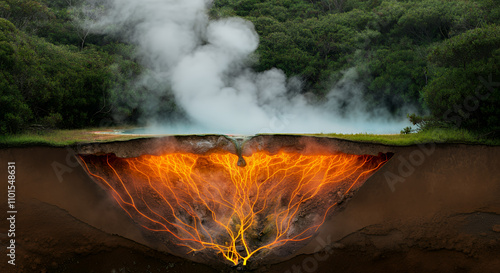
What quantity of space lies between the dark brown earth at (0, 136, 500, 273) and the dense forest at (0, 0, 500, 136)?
0.92 m

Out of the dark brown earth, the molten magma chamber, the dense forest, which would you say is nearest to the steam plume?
the dense forest

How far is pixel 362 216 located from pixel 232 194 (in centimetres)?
246

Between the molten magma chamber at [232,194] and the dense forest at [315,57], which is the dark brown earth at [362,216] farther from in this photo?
the dense forest at [315,57]

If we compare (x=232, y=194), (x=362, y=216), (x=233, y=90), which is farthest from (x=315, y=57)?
(x=362, y=216)

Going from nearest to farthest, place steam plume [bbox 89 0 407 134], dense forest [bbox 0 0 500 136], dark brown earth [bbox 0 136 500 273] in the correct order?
dark brown earth [bbox 0 136 500 273], dense forest [bbox 0 0 500 136], steam plume [bbox 89 0 407 134]

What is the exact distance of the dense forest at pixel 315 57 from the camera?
19.1 ft

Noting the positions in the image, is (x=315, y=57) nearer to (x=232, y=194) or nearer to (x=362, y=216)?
(x=232, y=194)

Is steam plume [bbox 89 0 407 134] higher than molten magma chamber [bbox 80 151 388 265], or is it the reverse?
steam plume [bbox 89 0 407 134]

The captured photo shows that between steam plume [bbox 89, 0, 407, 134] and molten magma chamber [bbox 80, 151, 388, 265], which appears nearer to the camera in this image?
molten magma chamber [bbox 80, 151, 388, 265]

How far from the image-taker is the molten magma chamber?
230 inches

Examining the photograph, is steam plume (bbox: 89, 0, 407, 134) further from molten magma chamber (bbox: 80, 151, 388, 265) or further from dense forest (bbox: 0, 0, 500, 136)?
molten magma chamber (bbox: 80, 151, 388, 265)

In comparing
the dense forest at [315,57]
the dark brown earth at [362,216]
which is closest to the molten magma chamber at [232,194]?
the dark brown earth at [362,216]

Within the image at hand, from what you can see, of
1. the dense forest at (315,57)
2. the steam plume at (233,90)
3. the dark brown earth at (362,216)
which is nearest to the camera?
the dark brown earth at (362,216)

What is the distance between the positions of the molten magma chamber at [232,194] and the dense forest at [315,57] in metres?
1.89
